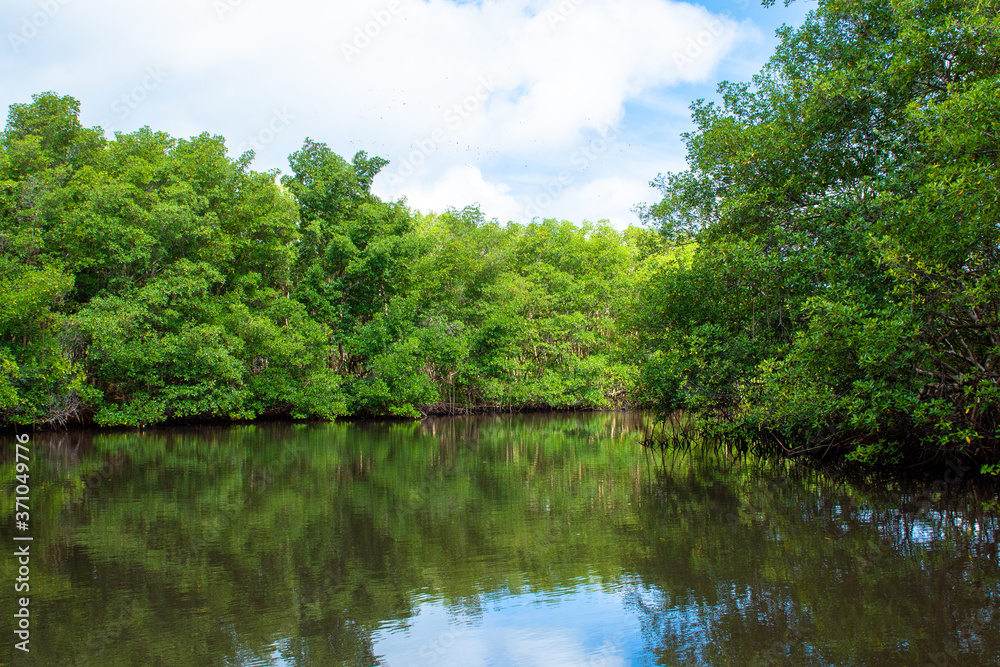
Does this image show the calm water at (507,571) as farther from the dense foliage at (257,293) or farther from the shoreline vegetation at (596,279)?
the dense foliage at (257,293)

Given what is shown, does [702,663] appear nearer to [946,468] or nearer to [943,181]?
[943,181]

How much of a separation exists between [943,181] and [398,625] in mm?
7077

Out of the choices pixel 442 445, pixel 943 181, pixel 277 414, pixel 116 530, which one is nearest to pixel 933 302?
pixel 943 181

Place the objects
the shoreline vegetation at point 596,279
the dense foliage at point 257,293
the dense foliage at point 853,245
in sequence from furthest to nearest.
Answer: the dense foliage at point 257,293 → the shoreline vegetation at point 596,279 → the dense foliage at point 853,245

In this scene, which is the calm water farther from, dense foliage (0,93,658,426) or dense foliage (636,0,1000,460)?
dense foliage (0,93,658,426)

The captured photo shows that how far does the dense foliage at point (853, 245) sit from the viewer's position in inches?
305

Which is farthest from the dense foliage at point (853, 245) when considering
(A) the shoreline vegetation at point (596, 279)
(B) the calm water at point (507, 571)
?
(B) the calm water at point (507, 571)

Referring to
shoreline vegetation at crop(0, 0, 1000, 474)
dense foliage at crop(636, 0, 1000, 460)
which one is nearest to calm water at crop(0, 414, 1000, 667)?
dense foliage at crop(636, 0, 1000, 460)

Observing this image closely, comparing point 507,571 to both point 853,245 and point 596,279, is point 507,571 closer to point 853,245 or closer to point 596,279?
point 853,245

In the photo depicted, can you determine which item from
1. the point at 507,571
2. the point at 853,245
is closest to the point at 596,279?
the point at 853,245

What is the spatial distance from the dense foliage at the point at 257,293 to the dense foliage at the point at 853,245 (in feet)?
19.1

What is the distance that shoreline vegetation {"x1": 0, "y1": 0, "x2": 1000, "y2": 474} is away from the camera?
8.26 m

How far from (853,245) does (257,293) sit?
22.7 metres

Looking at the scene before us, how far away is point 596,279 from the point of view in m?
36.0
